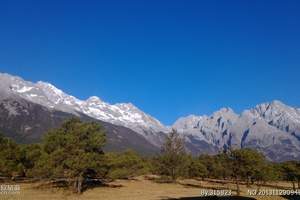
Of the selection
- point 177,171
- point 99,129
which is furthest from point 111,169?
point 177,171

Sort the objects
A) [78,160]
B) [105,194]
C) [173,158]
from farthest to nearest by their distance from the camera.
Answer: [173,158] → [105,194] → [78,160]

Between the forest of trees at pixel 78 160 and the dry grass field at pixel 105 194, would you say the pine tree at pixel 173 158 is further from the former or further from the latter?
the dry grass field at pixel 105 194

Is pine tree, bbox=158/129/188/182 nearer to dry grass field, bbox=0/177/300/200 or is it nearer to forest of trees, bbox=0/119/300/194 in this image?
forest of trees, bbox=0/119/300/194

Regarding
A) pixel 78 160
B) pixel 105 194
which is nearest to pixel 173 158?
pixel 105 194

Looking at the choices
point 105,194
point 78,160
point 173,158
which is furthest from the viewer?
point 173,158

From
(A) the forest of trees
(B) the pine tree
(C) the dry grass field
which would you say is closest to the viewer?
(C) the dry grass field

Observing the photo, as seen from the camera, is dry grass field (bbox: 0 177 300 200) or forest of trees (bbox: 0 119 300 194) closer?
dry grass field (bbox: 0 177 300 200)

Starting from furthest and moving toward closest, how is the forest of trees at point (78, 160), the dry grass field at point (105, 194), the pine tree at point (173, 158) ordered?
the pine tree at point (173, 158)
the forest of trees at point (78, 160)
the dry grass field at point (105, 194)

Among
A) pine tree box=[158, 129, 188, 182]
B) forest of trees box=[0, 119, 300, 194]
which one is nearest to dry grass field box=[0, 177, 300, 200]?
forest of trees box=[0, 119, 300, 194]

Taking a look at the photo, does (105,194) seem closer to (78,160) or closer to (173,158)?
(78,160)

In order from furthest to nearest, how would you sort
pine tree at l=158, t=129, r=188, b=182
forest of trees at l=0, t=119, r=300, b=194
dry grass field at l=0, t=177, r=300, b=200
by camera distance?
pine tree at l=158, t=129, r=188, b=182 < forest of trees at l=0, t=119, r=300, b=194 < dry grass field at l=0, t=177, r=300, b=200

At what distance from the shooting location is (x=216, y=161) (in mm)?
172375

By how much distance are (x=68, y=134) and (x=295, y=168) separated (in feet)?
290

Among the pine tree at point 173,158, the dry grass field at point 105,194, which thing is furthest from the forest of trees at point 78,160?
the pine tree at point 173,158
